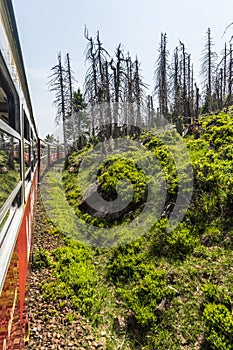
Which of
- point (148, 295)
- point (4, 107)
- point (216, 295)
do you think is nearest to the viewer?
point (4, 107)

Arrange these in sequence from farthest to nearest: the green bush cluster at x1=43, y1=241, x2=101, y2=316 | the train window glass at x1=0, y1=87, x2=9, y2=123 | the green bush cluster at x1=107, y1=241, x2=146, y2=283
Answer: the green bush cluster at x1=107, y1=241, x2=146, y2=283 → the green bush cluster at x1=43, y1=241, x2=101, y2=316 → the train window glass at x1=0, y1=87, x2=9, y2=123

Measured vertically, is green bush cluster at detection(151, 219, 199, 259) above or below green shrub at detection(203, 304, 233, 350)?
Answer: above

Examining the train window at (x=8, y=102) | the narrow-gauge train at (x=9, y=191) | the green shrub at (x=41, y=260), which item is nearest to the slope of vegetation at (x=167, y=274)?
the green shrub at (x=41, y=260)

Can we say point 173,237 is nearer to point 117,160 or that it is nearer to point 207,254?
point 207,254

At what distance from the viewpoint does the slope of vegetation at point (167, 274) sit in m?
3.94

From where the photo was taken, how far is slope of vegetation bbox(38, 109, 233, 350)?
3.94 m

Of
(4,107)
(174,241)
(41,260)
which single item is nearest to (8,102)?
(4,107)

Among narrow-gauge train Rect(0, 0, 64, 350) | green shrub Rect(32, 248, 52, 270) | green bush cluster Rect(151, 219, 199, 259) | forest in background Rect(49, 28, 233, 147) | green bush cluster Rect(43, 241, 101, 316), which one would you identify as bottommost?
green bush cluster Rect(43, 241, 101, 316)

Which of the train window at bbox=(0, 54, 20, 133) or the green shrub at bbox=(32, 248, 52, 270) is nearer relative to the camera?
the train window at bbox=(0, 54, 20, 133)

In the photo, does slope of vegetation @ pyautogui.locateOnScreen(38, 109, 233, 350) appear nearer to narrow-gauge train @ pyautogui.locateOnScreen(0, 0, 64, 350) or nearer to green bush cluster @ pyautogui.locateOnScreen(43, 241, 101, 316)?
green bush cluster @ pyautogui.locateOnScreen(43, 241, 101, 316)

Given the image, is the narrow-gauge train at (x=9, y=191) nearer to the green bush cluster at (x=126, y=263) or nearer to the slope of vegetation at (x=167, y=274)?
the slope of vegetation at (x=167, y=274)

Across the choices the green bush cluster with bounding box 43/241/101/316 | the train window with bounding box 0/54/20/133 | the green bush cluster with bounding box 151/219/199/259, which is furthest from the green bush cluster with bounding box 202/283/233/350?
the train window with bounding box 0/54/20/133

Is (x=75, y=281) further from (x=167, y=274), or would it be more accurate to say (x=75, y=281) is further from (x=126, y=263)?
(x=167, y=274)

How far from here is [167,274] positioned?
491 centimetres
